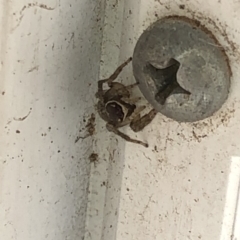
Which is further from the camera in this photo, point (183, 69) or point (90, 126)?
point (90, 126)

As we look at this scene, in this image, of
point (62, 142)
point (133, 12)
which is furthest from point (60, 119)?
point (133, 12)

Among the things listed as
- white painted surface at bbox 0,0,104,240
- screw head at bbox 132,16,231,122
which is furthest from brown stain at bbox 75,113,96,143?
screw head at bbox 132,16,231,122

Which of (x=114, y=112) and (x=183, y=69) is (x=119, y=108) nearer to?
(x=114, y=112)

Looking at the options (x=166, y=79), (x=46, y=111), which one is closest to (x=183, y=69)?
(x=166, y=79)

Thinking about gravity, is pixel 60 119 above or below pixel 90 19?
below

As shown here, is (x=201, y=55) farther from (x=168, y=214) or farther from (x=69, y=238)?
(x=69, y=238)

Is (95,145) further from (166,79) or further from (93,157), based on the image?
(166,79)

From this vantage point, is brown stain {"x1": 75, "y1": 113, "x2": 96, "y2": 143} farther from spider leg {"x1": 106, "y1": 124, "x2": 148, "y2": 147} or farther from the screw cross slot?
the screw cross slot
